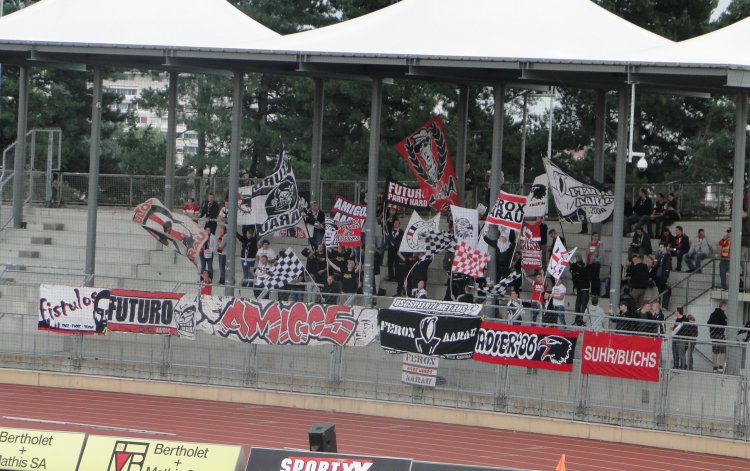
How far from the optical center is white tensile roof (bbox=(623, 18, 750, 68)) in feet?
79.6

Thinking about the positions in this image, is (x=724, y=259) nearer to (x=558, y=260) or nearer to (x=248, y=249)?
(x=558, y=260)

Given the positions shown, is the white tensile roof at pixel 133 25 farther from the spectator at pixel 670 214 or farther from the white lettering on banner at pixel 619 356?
the white lettering on banner at pixel 619 356

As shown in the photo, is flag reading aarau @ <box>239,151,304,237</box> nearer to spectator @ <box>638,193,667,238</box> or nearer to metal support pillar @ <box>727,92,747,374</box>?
spectator @ <box>638,193,667,238</box>

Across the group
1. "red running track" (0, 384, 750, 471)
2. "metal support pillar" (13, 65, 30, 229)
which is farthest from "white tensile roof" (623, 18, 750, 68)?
"metal support pillar" (13, 65, 30, 229)

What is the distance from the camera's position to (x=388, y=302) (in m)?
24.0

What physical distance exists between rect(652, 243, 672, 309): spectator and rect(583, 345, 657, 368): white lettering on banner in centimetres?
563

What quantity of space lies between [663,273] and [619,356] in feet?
20.1

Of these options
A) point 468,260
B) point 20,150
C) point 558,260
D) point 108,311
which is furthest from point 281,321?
point 20,150

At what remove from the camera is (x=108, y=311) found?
25078mm

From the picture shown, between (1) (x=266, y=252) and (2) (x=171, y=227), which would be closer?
(2) (x=171, y=227)

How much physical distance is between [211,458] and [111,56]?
16.3 meters

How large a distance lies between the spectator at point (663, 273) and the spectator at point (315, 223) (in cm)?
750

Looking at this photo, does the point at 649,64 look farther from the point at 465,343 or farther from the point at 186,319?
the point at 186,319

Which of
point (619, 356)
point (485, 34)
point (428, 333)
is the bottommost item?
point (619, 356)
